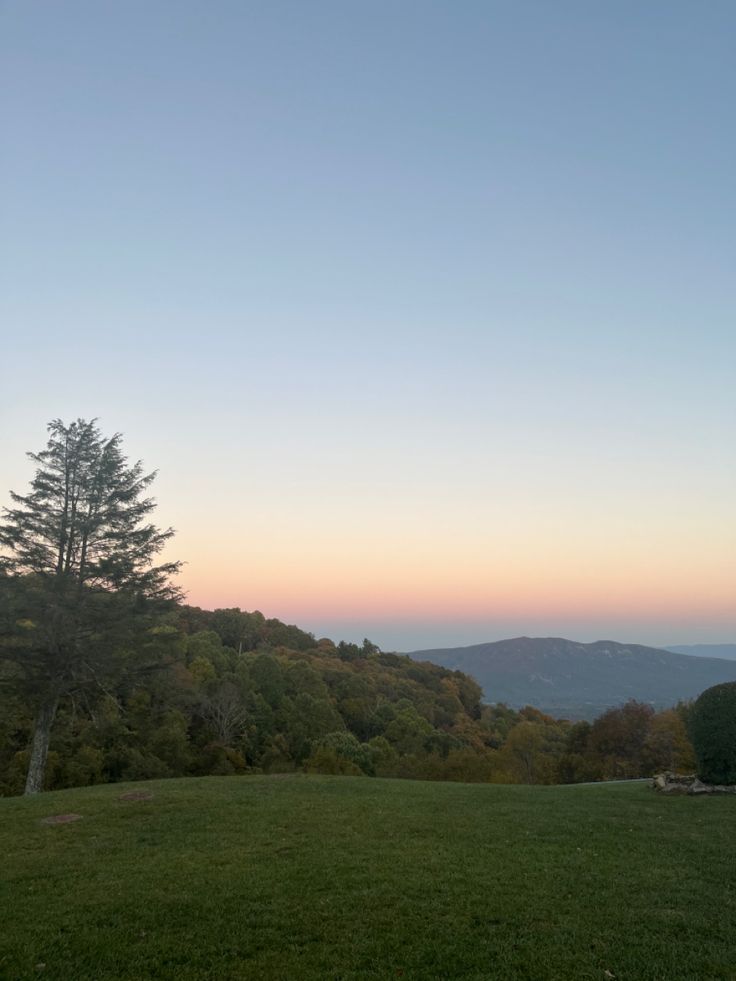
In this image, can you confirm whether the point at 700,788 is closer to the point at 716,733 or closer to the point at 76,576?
the point at 716,733

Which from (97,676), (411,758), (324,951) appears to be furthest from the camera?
(411,758)

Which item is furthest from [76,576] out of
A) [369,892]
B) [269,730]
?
[269,730]

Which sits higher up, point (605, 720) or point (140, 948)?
point (140, 948)

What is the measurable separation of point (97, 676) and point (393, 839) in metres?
17.3

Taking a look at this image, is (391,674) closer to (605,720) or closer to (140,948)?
(605,720)

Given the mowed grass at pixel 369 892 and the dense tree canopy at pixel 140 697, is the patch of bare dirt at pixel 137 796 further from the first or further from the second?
the dense tree canopy at pixel 140 697

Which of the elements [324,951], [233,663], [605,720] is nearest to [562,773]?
[605,720]

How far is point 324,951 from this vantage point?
6496mm

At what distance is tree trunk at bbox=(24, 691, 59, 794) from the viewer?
2312 centimetres

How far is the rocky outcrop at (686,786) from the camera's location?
15711 millimetres

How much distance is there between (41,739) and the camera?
23766 millimetres

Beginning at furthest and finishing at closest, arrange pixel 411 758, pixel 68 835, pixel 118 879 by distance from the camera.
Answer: pixel 411 758 → pixel 68 835 → pixel 118 879

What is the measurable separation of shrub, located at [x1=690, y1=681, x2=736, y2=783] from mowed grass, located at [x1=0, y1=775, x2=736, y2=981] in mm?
1670

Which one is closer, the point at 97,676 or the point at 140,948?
the point at 140,948
